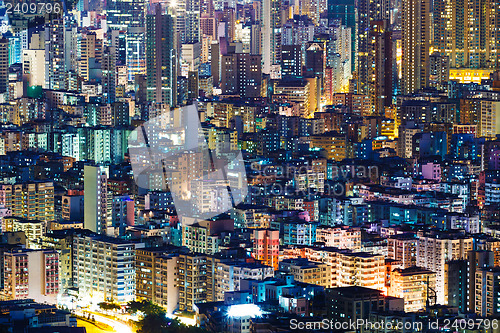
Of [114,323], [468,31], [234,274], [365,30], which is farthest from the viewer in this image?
[468,31]

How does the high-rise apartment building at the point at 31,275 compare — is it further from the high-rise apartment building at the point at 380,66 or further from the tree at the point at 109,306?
the high-rise apartment building at the point at 380,66

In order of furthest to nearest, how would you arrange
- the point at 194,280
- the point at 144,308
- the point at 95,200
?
the point at 95,200 → the point at 194,280 → the point at 144,308

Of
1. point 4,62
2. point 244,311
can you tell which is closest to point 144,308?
point 244,311

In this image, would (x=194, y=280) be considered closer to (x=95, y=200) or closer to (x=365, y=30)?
(x=95, y=200)

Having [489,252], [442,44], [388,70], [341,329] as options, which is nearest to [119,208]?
[489,252]

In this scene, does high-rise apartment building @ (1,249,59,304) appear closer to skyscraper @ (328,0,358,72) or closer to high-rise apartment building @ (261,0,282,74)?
high-rise apartment building @ (261,0,282,74)

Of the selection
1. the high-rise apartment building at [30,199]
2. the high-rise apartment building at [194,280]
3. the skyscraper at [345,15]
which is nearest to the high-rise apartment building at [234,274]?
the high-rise apartment building at [194,280]

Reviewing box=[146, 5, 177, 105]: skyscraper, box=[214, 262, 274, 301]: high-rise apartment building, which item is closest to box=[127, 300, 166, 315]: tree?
box=[214, 262, 274, 301]: high-rise apartment building

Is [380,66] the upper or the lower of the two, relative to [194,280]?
upper
